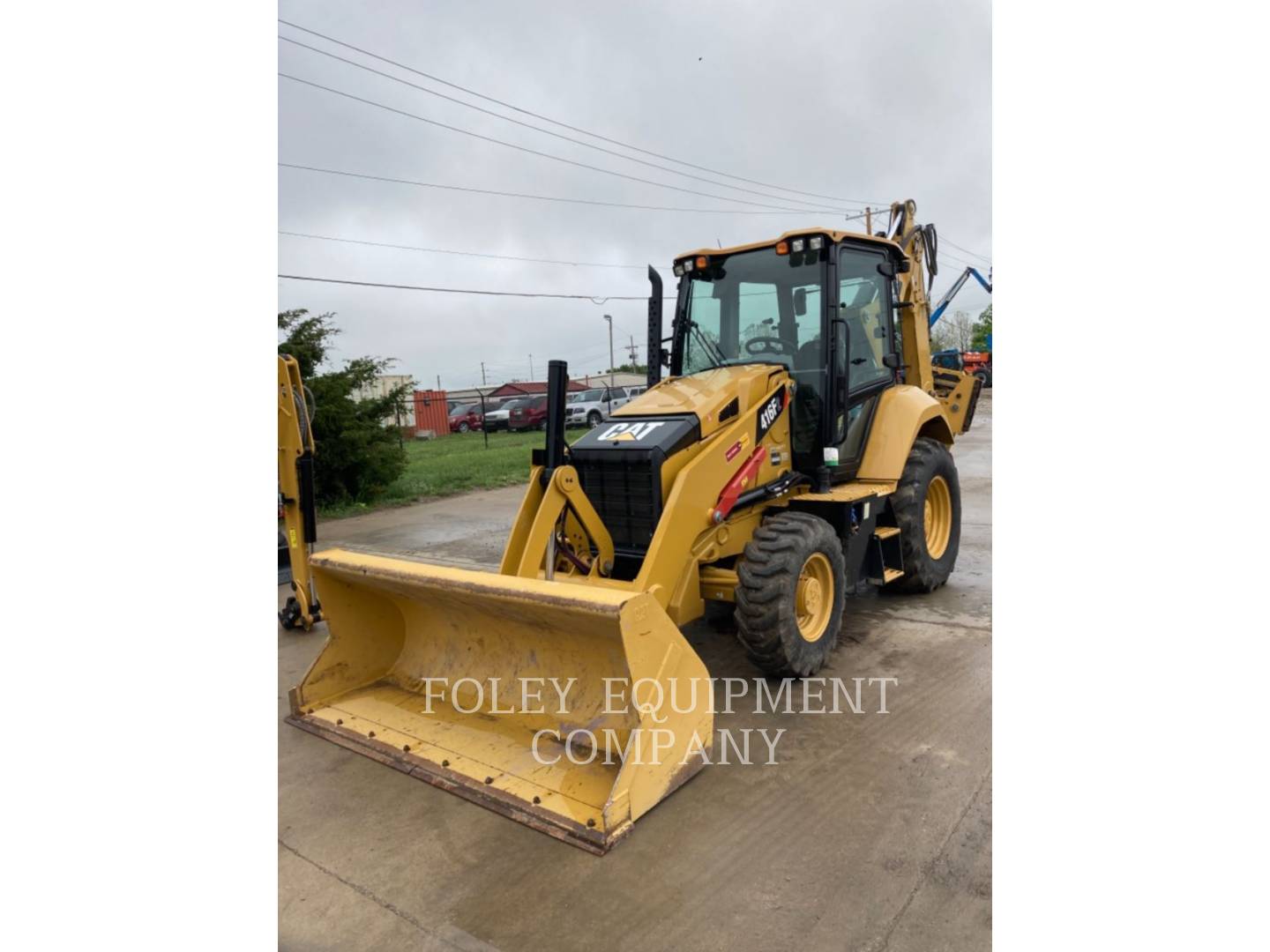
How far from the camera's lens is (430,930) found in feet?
8.66

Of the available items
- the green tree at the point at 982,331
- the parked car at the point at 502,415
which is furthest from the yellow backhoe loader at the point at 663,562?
the green tree at the point at 982,331

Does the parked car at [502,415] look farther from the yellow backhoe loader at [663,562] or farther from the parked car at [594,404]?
the yellow backhoe loader at [663,562]

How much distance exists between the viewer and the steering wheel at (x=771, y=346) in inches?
205

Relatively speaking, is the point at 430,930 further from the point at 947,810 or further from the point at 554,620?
the point at 947,810

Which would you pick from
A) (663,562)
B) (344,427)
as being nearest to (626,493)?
(663,562)

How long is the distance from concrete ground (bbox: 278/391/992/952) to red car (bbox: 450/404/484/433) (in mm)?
27388

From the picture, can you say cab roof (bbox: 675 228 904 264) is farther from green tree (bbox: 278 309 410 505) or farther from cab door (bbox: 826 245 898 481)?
green tree (bbox: 278 309 410 505)

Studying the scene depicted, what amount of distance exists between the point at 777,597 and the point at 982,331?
133 ft

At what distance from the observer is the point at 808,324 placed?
16.8ft

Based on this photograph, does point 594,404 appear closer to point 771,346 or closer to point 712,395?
point 771,346

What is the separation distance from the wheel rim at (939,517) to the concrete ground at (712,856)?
205 centimetres

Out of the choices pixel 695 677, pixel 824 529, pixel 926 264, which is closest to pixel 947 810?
pixel 695 677

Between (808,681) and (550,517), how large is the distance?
180 cm

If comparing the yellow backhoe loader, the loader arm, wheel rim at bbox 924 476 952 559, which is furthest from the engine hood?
the loader arm
